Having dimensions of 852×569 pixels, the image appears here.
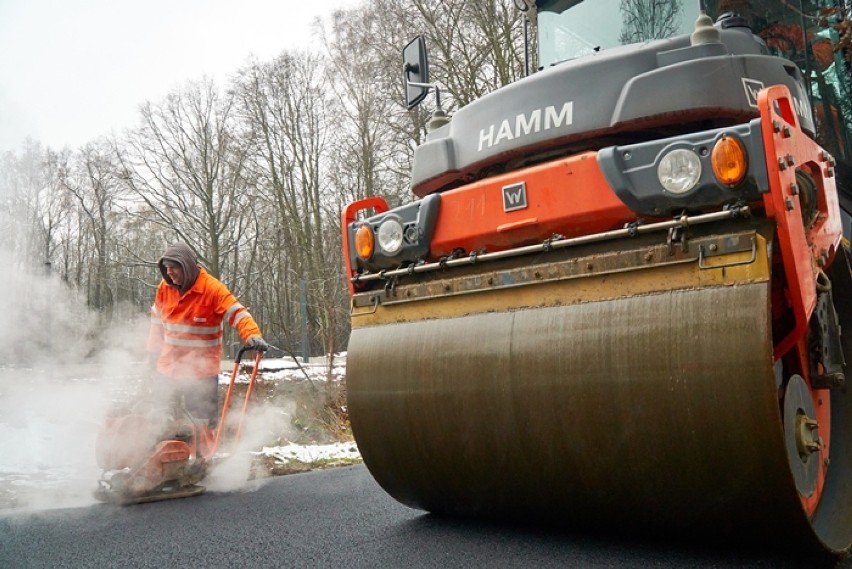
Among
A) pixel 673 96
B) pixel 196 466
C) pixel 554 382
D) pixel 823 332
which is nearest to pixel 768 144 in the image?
pixel 673 96

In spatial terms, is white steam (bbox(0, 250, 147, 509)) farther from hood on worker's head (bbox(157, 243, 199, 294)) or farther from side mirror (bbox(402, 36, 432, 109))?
side mirror (bbox(402, 36, 432, 109))

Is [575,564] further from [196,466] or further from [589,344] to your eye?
[196,466]

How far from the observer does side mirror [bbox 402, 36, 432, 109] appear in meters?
3.80

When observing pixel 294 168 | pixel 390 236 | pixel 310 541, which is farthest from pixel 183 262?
pixel 294 168

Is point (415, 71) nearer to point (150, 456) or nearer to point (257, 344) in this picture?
point (257, 344)

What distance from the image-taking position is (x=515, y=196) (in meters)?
2.80

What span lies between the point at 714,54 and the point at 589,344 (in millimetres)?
1132

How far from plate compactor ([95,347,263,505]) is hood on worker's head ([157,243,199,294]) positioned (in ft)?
2.84

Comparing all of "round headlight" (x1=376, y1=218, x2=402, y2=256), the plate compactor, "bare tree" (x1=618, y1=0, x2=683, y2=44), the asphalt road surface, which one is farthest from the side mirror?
the plate compactor

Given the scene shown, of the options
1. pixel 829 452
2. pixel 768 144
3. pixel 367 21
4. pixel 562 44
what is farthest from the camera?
pixel 367 21

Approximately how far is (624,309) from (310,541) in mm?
1626

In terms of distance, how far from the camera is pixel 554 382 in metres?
2.52

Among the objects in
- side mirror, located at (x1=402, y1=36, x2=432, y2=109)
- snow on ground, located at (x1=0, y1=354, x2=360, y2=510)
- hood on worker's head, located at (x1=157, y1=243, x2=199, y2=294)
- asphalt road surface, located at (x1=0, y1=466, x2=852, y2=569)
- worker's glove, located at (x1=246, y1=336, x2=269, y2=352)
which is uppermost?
side mirror, located at (x1=402, y1=36, x2=432, y2=109)

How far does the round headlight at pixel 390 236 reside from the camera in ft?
10.4
